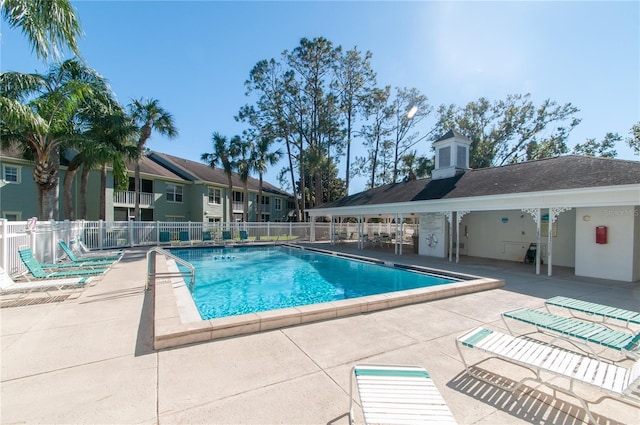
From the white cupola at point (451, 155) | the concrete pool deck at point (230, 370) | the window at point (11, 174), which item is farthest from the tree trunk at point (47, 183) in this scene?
the white cupola at point (451, 155)

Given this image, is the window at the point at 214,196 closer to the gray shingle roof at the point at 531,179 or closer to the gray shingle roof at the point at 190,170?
the gray shingle roof at the point at 190,170

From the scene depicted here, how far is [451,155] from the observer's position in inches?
698

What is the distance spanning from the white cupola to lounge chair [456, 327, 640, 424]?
15455 millimetres

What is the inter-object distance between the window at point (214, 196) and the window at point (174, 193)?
2645 mm

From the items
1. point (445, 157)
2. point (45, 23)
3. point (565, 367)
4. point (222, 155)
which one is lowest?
point (565, 367)

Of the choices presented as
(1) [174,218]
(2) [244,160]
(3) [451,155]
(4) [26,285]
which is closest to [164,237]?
(1) [174,218]

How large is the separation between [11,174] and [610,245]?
29985mm

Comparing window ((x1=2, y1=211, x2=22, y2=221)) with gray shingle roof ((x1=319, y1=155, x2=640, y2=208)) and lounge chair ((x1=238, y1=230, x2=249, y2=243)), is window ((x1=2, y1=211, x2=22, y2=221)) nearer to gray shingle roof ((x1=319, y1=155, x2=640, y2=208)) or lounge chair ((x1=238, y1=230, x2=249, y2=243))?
lounge chair ((x1=238, y1=230, x2=249, y2=243))

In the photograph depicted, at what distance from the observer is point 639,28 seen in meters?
9.95

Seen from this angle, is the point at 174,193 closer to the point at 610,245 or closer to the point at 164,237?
the point at 164,237

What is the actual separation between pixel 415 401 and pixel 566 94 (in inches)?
1519

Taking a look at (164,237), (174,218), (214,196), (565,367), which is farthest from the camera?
(214,196)

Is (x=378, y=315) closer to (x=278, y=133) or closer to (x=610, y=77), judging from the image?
(x=610, y=77)

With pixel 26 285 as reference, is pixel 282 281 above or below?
below
